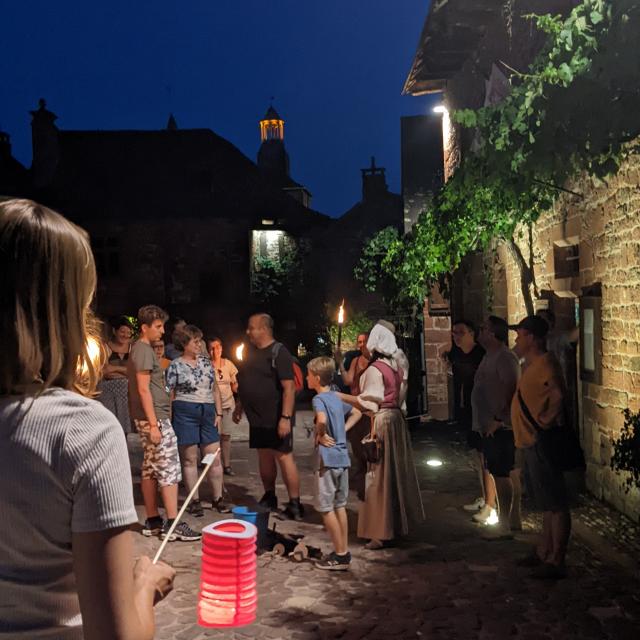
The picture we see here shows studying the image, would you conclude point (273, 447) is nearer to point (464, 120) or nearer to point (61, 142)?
point (464, 120)

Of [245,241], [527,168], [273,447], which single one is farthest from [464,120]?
[245,241]

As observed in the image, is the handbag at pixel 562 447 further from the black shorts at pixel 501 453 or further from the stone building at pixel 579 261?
the stone building at pixel 579 261

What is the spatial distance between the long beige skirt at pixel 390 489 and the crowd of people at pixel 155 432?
0.04 ft

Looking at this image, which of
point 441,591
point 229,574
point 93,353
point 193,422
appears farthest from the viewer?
point 193,422

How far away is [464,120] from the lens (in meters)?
6.34

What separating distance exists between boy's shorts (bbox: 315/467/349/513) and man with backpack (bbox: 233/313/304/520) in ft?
5.49

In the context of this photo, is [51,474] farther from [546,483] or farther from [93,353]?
[546,483]

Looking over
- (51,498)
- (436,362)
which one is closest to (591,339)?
(51,498)

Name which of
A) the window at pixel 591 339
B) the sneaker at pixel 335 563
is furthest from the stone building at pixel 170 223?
the sneaker at pixel 335 563

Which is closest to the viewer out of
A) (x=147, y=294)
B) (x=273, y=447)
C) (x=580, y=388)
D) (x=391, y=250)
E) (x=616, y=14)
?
(x=616, y=14)

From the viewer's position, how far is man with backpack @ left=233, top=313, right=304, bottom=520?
783cm

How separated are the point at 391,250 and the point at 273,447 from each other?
611 cm

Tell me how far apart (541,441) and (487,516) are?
189 cm

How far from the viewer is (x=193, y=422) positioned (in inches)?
298
